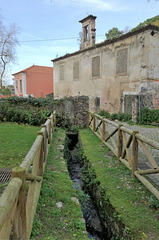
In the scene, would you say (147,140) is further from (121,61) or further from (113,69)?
(113,69)

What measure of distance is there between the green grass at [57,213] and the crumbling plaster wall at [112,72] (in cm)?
1043

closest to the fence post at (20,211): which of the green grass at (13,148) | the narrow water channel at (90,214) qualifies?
the narrow water channel at (90,214)

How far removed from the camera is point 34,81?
2661 centimetres

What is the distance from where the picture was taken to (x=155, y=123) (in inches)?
430

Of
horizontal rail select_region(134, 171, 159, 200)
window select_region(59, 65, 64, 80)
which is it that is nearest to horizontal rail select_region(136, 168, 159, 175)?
horizontal rail select_region(134, 171, 159, 200)

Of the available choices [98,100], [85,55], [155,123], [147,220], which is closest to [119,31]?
[85,55]

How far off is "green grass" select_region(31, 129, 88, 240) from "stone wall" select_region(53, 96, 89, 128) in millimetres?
6365

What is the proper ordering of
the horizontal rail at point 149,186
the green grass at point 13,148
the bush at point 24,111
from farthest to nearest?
1. the bush at point 24,111
2. the green grass at point 13,148
3. the horizontal rail at point 149,186

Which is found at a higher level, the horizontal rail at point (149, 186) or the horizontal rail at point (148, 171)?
the horizontal rail at point (148, 171)

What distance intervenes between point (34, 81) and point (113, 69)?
588 inches

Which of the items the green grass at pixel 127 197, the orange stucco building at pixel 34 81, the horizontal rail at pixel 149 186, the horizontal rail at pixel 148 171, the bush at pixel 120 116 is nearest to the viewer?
the green grass at pixel 127 197

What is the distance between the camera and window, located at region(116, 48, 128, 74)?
44.9ft

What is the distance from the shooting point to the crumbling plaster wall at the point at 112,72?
40.0 feet

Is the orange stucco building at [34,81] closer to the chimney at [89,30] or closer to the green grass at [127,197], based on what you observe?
the chimney at [89,30]
